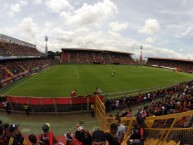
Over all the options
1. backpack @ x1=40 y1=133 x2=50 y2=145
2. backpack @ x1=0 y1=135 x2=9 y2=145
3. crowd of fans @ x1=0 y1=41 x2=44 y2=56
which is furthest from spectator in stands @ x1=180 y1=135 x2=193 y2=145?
crowd of fans @ x1=0 y1=41 x2=44 y2=56

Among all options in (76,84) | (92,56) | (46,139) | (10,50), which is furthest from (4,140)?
(92,56)

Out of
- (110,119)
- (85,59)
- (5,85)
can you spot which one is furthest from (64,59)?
(110,119)

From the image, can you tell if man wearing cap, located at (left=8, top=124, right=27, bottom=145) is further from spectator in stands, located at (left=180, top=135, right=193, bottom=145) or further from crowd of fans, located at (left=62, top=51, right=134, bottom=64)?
crowd of fans, located at (left=62, top=51, right=134, bottom=64)

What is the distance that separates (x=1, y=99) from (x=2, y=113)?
120cm

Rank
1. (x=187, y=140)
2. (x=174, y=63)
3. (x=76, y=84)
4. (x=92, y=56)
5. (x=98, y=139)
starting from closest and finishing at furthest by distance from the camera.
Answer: (x=98, y=139), (x=187, y=140), (x=76, y=84), (x=174, y=63), (x=92, y=56)

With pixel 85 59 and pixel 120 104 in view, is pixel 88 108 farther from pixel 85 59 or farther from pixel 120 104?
pixel 85 59

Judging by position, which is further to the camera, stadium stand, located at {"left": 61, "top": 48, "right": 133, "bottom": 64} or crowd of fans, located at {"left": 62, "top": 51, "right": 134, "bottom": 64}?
stadium stand, located at {"left": 61, "top": 48, "right": 133, "bottom": 64}

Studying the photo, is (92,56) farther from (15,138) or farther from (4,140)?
(15,138)

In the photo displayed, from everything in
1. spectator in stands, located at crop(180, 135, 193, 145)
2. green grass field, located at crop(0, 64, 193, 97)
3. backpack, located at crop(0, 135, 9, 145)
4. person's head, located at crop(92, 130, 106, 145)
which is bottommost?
green grass field, located at crop(0, 64, 193, 97)

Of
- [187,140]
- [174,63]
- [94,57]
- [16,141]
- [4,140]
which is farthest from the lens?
[94,57]

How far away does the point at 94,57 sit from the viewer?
89.1 metres

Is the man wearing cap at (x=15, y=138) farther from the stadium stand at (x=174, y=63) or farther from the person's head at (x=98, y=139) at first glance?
the stadium stand at (x=174, y=63)

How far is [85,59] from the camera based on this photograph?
278 ft

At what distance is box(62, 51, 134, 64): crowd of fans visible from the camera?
83.2 metres
